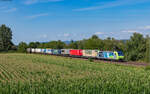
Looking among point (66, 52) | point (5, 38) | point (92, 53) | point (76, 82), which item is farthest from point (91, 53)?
point (5, 38)

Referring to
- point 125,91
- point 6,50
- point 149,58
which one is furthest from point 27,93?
point 6,50

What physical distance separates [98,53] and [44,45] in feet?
258

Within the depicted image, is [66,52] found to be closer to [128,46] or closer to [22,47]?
[128,46]

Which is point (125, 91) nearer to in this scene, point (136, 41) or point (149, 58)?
point (149, 58)

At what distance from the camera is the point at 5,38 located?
142 m

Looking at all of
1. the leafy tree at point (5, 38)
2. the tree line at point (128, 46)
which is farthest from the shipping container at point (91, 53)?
the leafy tree at point (5, 38)

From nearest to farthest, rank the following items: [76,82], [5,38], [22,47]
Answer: [76,82] → [22,47] → [5,38]

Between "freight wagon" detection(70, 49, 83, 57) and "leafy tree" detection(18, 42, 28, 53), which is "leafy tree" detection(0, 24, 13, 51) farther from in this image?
"freight wagon" detection(70, 49, 83, 57)

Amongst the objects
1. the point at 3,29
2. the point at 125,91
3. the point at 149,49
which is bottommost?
the point at 125,91

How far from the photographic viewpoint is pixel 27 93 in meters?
16.2

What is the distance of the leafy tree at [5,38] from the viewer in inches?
5581

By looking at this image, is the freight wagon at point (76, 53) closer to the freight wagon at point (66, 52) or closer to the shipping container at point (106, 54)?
the freight wagon at point (66, 52)

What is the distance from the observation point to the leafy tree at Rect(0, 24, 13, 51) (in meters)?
142

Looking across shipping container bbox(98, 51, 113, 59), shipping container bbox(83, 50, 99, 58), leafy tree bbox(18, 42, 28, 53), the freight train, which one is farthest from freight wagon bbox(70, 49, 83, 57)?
leafy tree bbox(18, 42, 28, 53)
